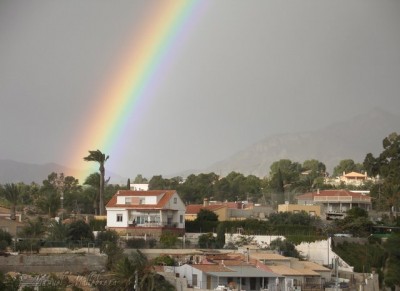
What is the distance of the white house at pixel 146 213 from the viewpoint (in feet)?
226


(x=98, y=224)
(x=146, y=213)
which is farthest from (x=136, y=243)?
(x=98, y=224)

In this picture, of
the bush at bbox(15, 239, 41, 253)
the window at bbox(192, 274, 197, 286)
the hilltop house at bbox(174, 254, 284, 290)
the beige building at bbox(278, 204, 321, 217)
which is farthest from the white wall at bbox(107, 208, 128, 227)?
the window at bbox(192, 274, 197, 286)

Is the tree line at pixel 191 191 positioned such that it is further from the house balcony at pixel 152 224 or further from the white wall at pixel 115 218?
the house balcony at pixel 152 224

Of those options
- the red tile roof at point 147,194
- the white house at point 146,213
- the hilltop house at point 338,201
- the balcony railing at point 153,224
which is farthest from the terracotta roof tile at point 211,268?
the hilltop house at point 338,201

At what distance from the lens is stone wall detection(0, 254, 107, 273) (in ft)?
160

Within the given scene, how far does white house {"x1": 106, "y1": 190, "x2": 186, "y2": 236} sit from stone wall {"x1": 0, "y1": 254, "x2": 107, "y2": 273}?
16923mm

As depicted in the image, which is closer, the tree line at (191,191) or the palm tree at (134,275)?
the palm tree at (134,275)

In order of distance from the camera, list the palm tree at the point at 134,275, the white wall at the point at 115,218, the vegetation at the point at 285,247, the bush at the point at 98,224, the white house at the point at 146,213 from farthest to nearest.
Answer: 1. the white wall at the point at 115,218
2. the white house at the point at 146,213
3. the bush at the point at 98,224
4. the vegetation at the point at 285,247
5. the palm tree at the point at 134,275

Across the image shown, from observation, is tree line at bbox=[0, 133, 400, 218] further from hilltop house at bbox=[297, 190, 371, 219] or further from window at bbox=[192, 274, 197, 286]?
window at bbox=[192, 274, 197, 286]

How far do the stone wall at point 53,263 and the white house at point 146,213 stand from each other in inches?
666

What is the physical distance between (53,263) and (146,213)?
2005 centimetres

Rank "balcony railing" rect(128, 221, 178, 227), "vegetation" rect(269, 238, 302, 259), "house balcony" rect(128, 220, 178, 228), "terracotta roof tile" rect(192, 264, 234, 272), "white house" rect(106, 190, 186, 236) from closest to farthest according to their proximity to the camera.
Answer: "terracotta roof tile" rect(192, 264, 234, 272) < "vegetation" rect(269, 238, 302, 259) < "house balcony" rect(128, 220, 178, 228) < "balcony railing" rect(128, 221, 178, 227) < "white house" rect(106, 190, 186, 236)

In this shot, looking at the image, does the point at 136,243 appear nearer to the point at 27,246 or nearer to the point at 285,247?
the point at 27,246

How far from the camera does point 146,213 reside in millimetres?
69500
